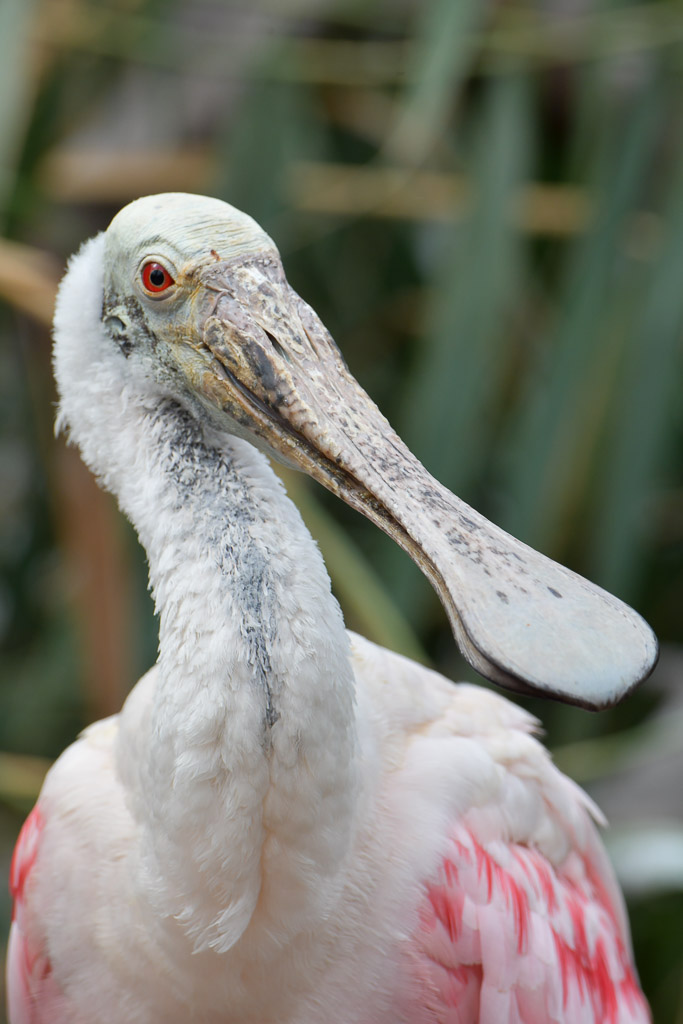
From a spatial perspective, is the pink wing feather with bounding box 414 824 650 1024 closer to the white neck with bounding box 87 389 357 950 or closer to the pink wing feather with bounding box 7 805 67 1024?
the white neck with bounding box 87 389 357 950

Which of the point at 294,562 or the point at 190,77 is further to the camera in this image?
the point at 190,77

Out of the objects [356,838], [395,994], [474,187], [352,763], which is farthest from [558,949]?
→ [474,187]

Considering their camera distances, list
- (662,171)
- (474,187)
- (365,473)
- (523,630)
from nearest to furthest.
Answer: (523,630) < (365,473) < (474,187) < (662,171)

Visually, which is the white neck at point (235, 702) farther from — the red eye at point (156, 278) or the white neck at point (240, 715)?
the red eye at point (156, 278)

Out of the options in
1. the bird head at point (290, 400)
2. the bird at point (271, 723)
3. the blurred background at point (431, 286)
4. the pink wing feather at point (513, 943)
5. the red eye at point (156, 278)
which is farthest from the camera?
A: the blurred background at point (431, 286)

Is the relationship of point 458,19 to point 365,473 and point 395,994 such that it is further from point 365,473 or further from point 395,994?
point 395,994

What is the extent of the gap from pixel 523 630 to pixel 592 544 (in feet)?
6.25

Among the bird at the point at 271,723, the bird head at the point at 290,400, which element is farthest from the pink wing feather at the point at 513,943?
the bird head at the point at 290,400

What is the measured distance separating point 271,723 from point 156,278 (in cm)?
47

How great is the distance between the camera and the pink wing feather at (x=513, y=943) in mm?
1346

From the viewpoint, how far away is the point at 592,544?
9.30ft

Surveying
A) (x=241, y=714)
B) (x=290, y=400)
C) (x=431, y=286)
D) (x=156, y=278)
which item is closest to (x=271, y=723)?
(x=241, y=714)

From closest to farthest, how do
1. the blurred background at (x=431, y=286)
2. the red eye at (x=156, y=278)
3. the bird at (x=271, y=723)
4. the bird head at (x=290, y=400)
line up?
1. the bird head at (x=290, y=400)
2. the bird at (x=271, y=723)
3. the red eye at (x=156, y=278)
4. the blurred background at (x=431, y=286)

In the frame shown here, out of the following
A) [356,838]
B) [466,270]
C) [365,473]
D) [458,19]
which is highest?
[458,19]
